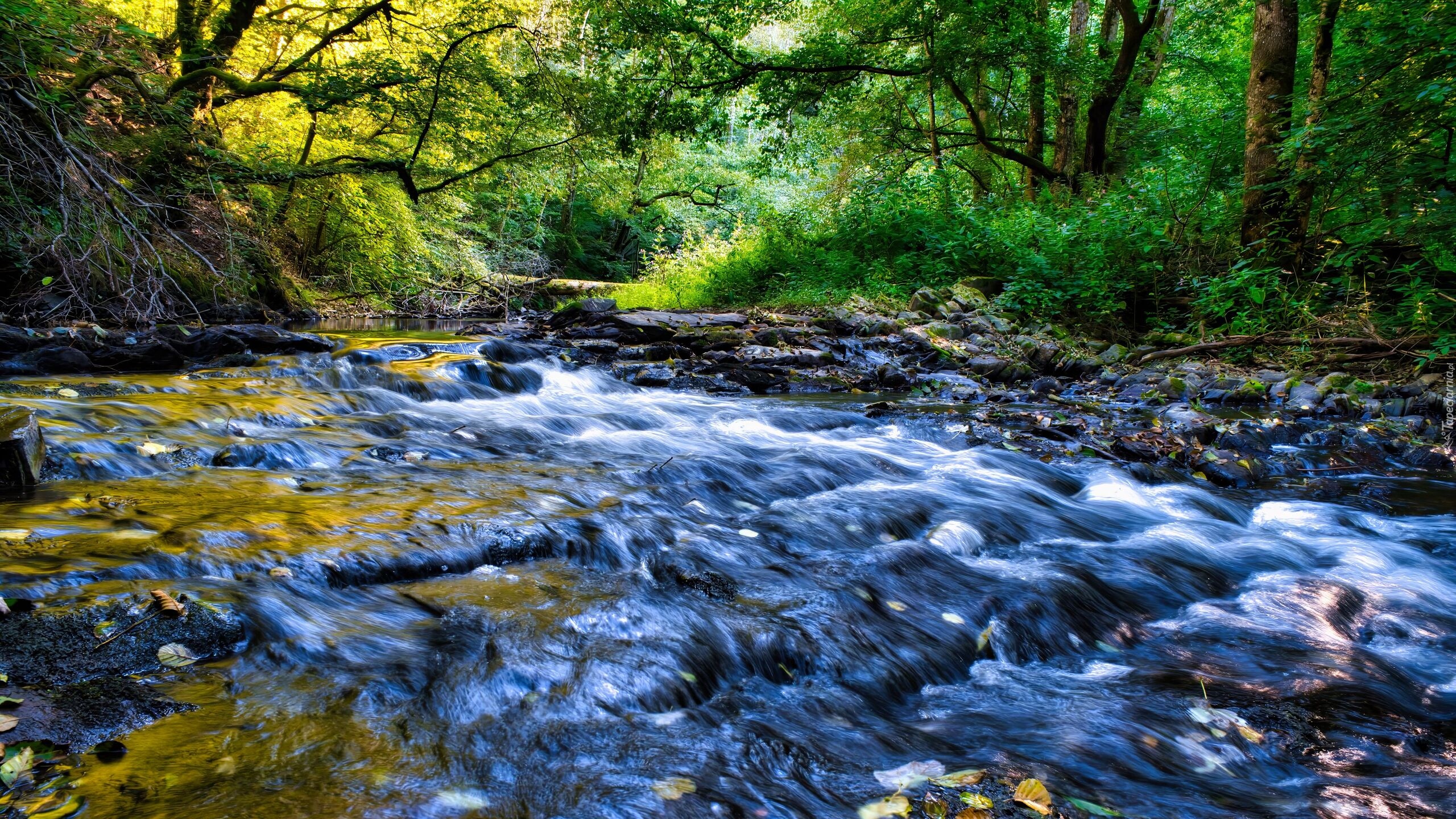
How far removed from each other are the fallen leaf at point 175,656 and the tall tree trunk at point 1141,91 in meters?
16.8

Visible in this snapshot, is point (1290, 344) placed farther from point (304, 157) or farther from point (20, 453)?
point (304, 157)

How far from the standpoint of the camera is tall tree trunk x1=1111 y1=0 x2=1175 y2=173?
1458 cm

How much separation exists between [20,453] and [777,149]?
498 inches

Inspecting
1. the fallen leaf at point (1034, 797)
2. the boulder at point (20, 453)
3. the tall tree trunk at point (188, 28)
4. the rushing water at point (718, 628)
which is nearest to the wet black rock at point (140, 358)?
the rushing water at point (718, 628)

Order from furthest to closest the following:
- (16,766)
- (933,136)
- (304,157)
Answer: (933,136) → (304,157) → (16,766)

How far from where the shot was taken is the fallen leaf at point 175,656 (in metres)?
2.03

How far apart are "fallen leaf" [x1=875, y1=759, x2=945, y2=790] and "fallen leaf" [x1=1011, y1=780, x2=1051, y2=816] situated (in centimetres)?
21

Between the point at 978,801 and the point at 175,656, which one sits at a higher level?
the point at 175,656

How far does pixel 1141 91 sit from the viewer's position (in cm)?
1459

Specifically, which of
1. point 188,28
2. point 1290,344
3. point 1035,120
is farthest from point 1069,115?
point 188,28

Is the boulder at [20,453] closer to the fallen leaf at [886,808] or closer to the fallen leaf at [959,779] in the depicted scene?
the fallen leaf at [886,808]

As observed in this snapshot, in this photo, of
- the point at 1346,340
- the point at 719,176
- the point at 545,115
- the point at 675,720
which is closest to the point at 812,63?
the point at 545,115

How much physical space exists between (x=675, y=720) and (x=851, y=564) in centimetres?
159

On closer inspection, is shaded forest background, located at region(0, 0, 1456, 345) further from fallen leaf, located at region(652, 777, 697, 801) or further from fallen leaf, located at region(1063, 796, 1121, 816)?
fallen leaf, located at region(652, 777, 697, 801)
